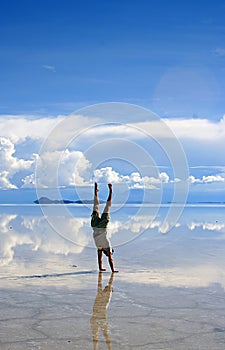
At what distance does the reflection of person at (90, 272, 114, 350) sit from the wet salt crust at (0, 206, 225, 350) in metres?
0.01

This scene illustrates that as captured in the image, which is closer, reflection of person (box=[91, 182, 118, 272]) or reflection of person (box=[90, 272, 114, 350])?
reflection of person (box=[90, 272, 114, 350])

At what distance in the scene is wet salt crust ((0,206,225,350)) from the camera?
6.98 meters

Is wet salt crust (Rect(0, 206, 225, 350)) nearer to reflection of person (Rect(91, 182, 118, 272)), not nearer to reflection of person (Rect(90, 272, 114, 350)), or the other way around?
reflection of person (Rect(90, 272, 114, 350))

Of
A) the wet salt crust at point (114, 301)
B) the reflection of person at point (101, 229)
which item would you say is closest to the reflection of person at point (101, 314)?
the wet salt crust at point (114, 301)

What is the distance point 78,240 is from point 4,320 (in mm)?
12794

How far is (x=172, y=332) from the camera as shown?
731 cm

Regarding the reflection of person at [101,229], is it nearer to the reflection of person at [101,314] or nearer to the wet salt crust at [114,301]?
the wet salt crust at [114,301]

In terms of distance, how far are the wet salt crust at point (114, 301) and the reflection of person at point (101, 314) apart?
13mm

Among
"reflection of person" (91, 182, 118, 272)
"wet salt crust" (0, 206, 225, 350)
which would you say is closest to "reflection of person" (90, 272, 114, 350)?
"wet salt crust" (0, 206, 225, 350)

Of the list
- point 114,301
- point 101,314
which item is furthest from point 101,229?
point 101,314

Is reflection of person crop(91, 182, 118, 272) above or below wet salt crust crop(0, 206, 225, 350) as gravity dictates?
above

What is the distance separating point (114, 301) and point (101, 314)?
0.97 meters

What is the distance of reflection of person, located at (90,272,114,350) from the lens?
7009mm

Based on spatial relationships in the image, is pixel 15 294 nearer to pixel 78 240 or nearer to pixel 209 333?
pixel 209 333
